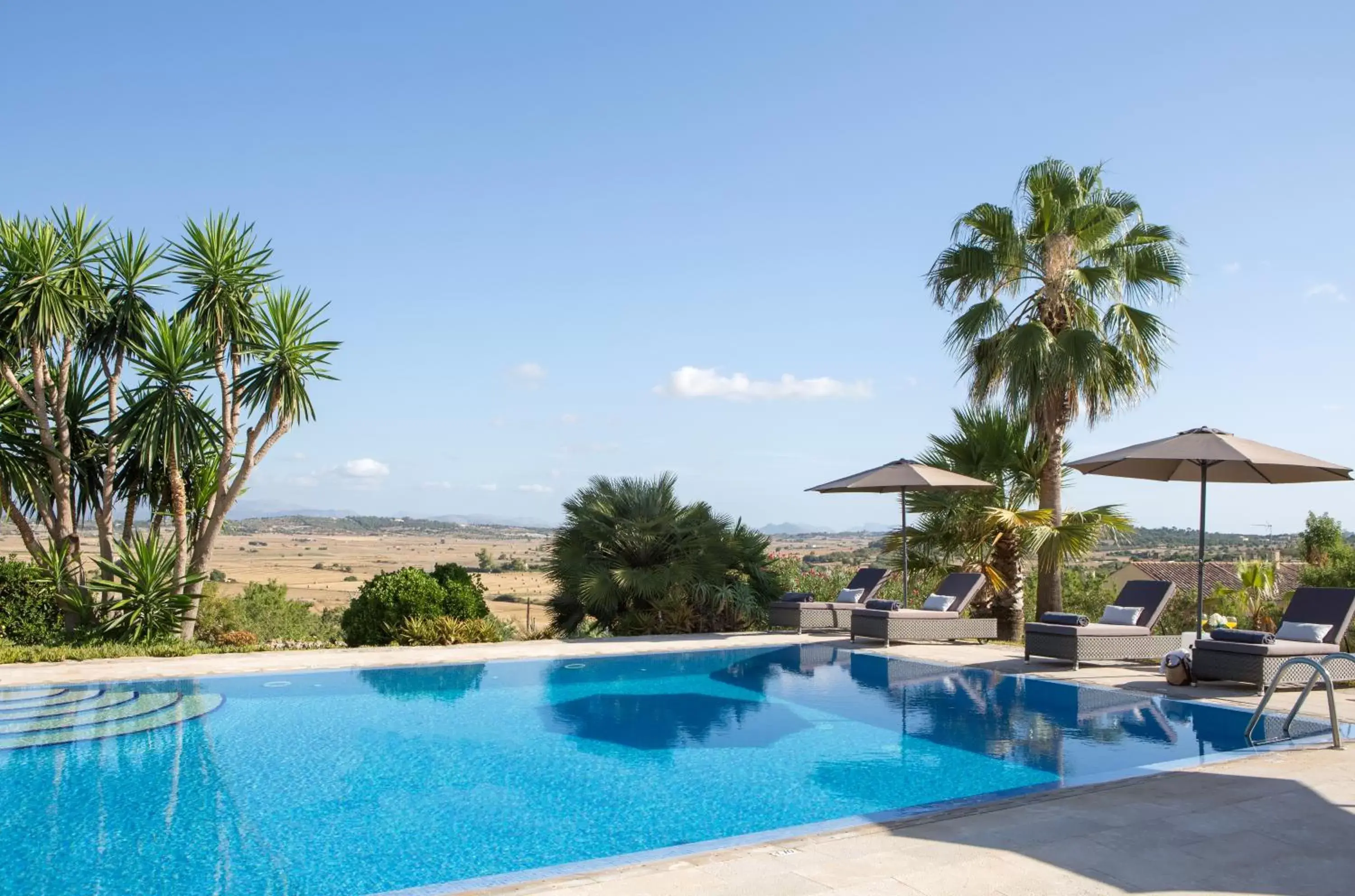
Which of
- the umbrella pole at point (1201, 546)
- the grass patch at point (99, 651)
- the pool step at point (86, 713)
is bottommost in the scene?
the pool step at point (86, 713)

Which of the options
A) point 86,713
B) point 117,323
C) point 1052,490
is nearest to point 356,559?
point 117,323

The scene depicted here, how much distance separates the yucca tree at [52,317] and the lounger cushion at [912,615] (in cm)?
1042

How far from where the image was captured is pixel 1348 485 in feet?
36.3

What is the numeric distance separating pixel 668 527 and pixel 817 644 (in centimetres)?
302

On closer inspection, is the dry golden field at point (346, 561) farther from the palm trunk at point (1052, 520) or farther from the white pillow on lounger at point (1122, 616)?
the white pillow on lounger at point (1122, 616)

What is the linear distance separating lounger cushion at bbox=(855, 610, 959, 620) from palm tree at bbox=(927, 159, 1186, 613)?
1.43 metres

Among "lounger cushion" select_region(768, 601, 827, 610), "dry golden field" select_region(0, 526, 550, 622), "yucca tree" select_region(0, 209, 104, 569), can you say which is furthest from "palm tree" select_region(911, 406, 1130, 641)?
"yucca tree" select_region(0, 209, 104, 569)

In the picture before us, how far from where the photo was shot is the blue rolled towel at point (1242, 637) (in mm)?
9250

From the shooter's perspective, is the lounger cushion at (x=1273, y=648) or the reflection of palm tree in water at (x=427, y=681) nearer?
the lounger cushion at (x=1273, y=648)

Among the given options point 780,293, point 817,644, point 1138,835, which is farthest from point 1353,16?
point 780,293

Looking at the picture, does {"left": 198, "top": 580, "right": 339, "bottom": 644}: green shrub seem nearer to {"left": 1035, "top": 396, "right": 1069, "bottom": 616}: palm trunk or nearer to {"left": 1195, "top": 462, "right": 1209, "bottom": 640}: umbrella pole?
{"left": 1035, "top": 396, "right": 1069, "bottom": 616}: palm trunk

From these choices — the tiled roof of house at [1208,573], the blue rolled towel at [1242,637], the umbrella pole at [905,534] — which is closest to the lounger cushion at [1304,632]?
the blue rolled towel at [1242,637]

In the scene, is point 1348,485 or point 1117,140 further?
point 1117,140

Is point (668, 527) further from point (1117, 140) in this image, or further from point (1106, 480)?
point (1117, 140)
